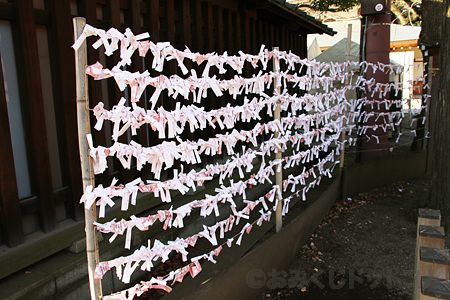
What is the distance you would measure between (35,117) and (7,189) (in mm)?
525

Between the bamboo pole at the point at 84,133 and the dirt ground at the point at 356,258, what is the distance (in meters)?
1.83

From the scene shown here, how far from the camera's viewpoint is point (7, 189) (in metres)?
2.25

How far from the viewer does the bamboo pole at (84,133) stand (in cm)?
157

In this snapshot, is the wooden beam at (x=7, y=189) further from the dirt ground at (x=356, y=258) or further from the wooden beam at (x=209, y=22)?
the wooden beam at (x=209, y=22)

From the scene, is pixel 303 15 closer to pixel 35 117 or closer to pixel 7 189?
pixel 35 117

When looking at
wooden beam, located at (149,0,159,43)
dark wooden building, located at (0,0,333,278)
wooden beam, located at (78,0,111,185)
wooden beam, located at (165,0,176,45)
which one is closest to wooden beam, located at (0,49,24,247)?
dark wooden building, located at (0,0,333,278)

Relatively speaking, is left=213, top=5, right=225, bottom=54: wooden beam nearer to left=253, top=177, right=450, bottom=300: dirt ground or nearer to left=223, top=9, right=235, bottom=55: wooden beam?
left=223, top=9, right=235, bottom=55: wooden beam

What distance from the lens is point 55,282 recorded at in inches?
97.9

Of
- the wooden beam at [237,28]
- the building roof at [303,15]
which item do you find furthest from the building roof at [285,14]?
the wooden beam at [237,28]

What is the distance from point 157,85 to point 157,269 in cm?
223

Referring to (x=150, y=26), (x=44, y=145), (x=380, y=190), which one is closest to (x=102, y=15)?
(x=150, y=26)

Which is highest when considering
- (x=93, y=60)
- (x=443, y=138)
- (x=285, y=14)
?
(x=285, y=14)

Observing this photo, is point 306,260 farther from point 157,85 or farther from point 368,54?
point 368,54

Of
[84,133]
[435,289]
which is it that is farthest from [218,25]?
[435,289]
